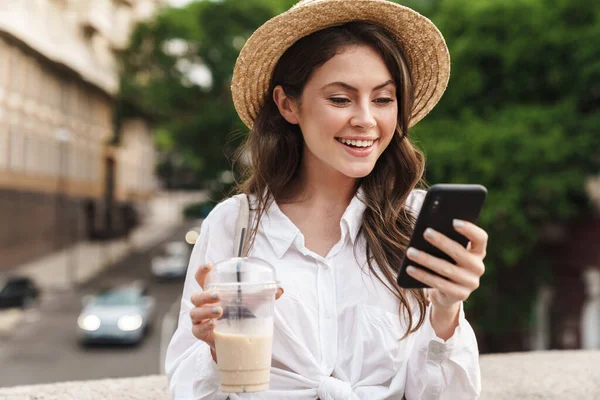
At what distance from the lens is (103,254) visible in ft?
125

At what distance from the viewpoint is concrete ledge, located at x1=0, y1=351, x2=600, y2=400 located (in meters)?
2.76

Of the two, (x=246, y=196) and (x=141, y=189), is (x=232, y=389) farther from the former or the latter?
(x=141, y=189)

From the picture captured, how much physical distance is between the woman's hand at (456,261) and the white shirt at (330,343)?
29 cm

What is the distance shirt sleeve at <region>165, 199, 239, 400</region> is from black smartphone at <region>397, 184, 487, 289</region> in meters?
0.66

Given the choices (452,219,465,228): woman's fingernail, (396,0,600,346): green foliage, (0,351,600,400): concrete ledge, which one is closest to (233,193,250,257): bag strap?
(452,219,465,228): woman's fingernail

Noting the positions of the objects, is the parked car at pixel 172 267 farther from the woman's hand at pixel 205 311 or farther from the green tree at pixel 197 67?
the woman's hand at pixel 205 311

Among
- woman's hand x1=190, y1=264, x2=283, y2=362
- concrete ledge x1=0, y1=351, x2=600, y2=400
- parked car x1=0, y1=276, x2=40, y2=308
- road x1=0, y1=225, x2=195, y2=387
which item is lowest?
road x1=0, y1=225, x2=195, y2=387

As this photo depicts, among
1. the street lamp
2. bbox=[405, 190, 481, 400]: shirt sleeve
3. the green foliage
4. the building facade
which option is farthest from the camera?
the street lamp

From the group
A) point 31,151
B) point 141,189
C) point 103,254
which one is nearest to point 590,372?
point 31,151

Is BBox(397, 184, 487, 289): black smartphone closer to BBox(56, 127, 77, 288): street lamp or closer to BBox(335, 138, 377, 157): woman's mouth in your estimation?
BBox(335, 138, 377, 157): woman's mouth

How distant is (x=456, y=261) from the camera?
5.56 ft

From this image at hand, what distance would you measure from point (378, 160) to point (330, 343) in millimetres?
666

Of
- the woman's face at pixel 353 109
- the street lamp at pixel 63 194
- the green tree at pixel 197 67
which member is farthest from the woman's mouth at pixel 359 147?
the street lamp at pixel 63 194

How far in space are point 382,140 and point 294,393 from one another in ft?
2.55
